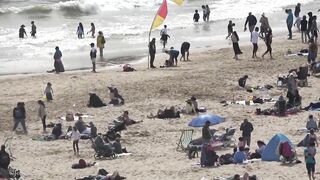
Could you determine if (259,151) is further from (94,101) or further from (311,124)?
(94,101)

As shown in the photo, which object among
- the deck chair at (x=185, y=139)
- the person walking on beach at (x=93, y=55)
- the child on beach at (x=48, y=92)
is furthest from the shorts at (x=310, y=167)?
the person walking on beach at (x=93, y=55)

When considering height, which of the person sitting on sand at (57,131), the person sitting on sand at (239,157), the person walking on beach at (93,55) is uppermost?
the person walking on beach at (93,55)

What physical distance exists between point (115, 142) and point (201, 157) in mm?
2495

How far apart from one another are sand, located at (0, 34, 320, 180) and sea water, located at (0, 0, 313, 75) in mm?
3177

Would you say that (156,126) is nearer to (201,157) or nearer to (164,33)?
(201,157)

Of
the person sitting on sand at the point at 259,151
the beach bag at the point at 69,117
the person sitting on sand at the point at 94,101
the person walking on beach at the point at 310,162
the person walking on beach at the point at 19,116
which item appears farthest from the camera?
the person sitting on sand at the point at 94,101

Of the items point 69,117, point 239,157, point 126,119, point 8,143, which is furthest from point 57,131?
point 239,157

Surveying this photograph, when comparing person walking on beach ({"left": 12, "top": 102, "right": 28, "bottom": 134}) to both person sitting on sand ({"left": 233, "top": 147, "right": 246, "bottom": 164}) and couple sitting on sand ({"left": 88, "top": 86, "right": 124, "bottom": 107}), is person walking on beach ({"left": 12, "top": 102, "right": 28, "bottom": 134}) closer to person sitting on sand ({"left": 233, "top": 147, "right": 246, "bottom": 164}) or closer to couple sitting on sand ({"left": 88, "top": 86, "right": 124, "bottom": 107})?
couple sitting on sand ({"left": 88, "top": 86, "right": 124, "bottom": 107})

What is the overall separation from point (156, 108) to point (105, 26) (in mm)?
20299

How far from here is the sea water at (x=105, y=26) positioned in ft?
112

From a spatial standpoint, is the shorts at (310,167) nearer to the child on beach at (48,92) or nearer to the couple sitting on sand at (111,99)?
the couple sitting on sand at (111,99)

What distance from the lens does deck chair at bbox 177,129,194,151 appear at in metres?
20.1

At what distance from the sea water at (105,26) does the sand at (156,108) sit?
3.18 meters

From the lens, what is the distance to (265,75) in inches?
1091
